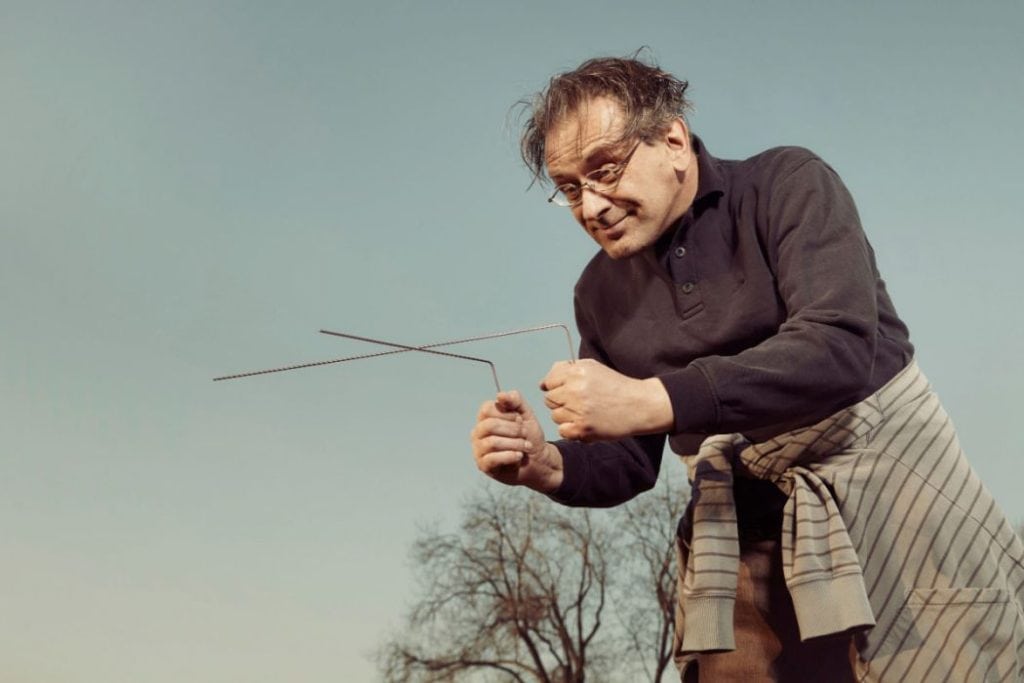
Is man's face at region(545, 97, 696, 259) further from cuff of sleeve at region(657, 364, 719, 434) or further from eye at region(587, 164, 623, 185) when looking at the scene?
cuff of sleeve at region(657, 364, 719, 434)

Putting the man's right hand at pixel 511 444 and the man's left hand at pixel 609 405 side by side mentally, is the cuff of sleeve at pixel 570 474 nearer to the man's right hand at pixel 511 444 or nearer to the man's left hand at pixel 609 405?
the man's right hand at pixel 511 444

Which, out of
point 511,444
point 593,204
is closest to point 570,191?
point 593,204

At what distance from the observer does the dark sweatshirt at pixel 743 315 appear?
1.84m

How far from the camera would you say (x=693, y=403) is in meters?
1.80

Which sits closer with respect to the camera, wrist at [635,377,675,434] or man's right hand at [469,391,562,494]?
wrist at [635,377,675,434]

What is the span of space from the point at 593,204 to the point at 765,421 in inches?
27.5

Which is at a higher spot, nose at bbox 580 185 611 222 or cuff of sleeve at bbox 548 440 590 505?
nose at bbox 580 185 611 222

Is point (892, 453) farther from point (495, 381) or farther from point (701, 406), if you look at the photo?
point (495, 381)

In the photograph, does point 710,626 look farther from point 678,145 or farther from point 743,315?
point 678,145

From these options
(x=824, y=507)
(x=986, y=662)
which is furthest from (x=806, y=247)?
(x=986, y=662)

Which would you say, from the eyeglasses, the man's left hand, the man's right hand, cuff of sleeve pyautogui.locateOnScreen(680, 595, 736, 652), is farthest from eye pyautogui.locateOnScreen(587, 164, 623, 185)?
cuff of sleeve pyautogui.locateOnScreen(680, 595, 736, 652)

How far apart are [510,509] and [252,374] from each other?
13.4 meters

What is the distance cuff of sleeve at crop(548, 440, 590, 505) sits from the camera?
8.11 ft

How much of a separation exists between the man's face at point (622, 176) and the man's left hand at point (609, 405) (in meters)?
→ 0.61
